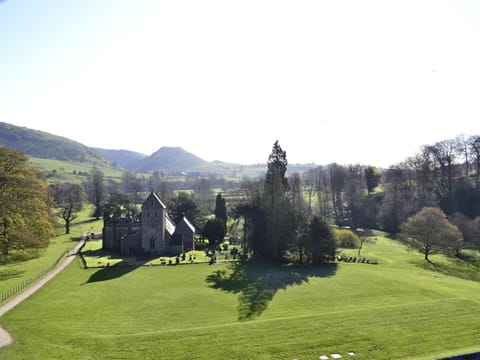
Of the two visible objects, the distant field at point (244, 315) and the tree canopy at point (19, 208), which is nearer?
the distant field at point (244, 315)

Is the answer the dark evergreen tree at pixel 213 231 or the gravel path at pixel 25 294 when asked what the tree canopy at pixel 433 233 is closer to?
the dark evergreen tree at pixel 213 231

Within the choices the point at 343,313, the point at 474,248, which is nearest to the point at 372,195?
the point at 474,248

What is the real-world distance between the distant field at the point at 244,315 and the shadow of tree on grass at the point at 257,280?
123 millimetres

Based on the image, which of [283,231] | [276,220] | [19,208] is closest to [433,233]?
[283,231]

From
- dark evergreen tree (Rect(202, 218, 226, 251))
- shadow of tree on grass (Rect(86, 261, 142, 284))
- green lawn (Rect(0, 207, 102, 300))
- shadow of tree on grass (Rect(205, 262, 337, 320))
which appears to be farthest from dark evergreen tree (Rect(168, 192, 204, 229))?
shadow of tree on grass (Rect(205, 262, 337, 320))

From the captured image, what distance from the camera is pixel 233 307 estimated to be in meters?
31.3

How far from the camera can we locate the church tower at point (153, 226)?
55.2 m

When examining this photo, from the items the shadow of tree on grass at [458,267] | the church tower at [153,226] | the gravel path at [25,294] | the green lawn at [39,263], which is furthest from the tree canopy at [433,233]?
the green lawn at [39,263]

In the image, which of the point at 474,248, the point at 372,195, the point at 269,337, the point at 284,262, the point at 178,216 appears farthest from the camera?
the point at 372,195

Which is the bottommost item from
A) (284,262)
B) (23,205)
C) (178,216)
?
(284,262)

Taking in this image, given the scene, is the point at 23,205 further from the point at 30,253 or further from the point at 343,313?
the point at 343,313

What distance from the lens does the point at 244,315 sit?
95.7 feet

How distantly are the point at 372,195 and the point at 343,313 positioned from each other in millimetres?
77326

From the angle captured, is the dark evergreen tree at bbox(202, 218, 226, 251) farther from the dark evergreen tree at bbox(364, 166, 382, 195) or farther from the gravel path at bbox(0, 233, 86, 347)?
the dark evergreen tree at bbox(364, 166, 382, 195)
